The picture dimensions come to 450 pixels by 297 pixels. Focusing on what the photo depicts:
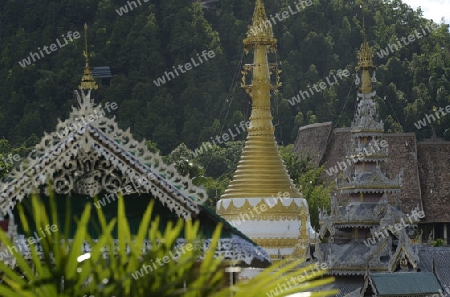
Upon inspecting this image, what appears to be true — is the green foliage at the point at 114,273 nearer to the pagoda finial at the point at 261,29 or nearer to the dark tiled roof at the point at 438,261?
the dark tiled roof at the point at 438,261

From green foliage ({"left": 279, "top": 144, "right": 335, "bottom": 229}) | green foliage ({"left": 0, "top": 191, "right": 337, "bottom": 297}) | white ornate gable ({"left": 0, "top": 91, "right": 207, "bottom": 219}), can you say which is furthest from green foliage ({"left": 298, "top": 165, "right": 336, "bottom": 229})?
green foliage ({"left": 0, "top": 191, "right": 337, "bottom": 297})

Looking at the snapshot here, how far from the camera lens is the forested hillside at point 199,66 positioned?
83.3m

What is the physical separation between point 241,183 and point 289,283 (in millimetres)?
24141

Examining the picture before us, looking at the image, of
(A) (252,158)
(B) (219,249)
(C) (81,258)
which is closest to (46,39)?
(A) (252,158)

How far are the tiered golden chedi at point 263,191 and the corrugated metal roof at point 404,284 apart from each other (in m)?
2.95

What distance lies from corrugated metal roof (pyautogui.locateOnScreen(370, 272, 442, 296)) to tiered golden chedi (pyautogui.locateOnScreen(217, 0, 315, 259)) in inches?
116

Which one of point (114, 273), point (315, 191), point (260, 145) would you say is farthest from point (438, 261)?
point (114, 273)

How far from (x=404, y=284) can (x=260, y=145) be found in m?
7.42

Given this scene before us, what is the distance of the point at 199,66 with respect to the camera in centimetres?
9350

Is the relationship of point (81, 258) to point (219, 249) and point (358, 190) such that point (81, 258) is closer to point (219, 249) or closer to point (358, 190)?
point (219, 249)

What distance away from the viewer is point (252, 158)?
109 feet

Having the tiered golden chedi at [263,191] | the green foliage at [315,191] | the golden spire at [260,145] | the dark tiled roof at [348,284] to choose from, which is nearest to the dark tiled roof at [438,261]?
the dark tiled roof at [348,284]

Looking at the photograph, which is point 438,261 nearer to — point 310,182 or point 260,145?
point 260,145

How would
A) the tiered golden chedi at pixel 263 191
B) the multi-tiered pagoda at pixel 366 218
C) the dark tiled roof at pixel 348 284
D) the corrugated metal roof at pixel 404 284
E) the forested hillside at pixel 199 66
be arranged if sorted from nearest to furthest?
the corrugated metal roof at pixel 404 284
the dark tiled roof at pixel 348 284
the tiered golden chedi at pixel 263 191
the multi-tiered pagoda at pixel 366 218
the forested hillside at pixel 199 66
